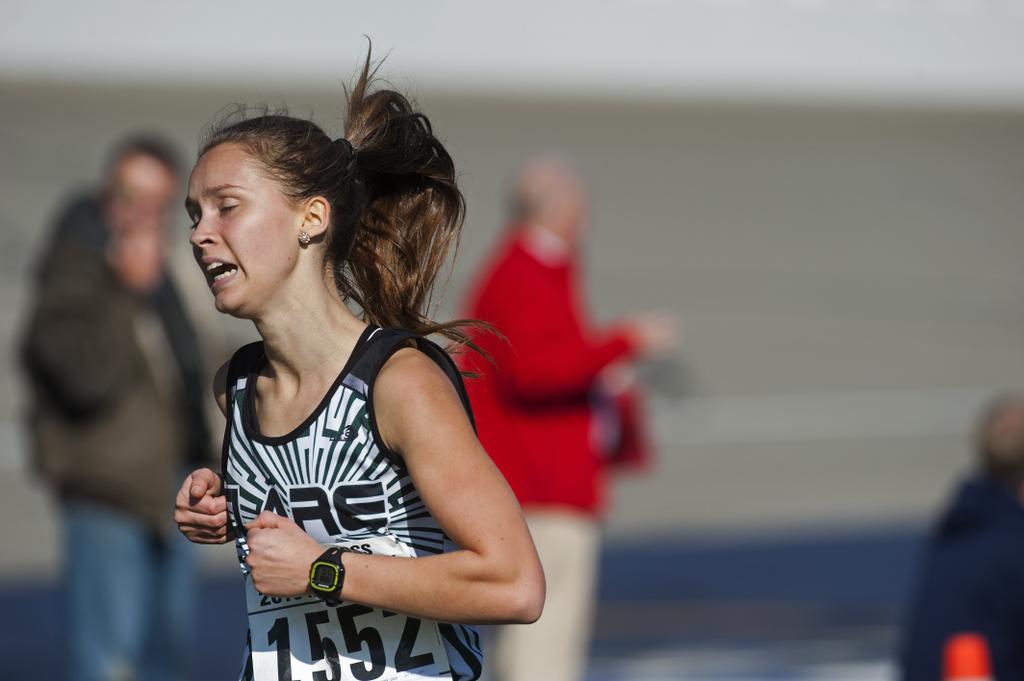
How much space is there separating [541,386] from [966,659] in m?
1.81

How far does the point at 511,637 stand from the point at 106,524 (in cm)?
151

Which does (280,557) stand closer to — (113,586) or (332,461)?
(332,461)

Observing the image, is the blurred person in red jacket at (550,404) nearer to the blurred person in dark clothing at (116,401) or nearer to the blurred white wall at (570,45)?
the blurred person in dark clothing at (116,401)

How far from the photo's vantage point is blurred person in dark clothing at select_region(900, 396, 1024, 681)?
476 cm

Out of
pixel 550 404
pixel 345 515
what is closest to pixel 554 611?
pixel 550 404

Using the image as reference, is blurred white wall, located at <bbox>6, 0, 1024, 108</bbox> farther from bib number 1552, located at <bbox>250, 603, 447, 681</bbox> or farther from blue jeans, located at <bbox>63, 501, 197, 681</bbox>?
bib number 1552, located at <bbox>250, 603, 447, 681</bbox>

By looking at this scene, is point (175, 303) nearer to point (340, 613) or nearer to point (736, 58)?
point (340, 613)

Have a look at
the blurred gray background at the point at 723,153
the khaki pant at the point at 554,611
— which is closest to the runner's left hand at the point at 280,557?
the khaki pant at the point at 554,611

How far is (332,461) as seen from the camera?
Answer: 2340 mm

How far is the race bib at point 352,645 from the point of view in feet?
7.89

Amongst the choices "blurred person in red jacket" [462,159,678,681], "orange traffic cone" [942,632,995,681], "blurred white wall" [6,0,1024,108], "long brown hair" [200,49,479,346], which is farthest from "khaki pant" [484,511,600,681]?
"blurred white wall" [6,0,1024,108]

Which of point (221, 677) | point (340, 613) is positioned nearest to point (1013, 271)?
point (221, 677)

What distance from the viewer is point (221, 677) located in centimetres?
681

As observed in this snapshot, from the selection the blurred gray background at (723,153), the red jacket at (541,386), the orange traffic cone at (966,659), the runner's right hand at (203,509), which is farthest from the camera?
the blurred gray background at (723,153)
